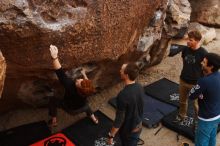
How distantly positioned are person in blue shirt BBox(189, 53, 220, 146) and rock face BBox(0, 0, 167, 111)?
144cm

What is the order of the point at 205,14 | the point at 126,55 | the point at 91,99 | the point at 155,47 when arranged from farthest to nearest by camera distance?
the point at 205,14 → the point at 155,47 → the point at 91,99 → the point at 126,55

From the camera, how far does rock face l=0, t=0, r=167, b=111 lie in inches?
158

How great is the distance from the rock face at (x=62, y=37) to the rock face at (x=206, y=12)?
4.06 m

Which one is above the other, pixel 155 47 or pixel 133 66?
pixel 133 66

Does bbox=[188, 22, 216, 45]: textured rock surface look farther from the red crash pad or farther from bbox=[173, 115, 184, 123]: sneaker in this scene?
the red crash pad

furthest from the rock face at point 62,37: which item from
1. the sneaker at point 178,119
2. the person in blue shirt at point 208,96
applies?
the person in blue shirt at point 208,96

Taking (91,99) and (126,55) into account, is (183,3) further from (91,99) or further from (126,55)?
(91,99)

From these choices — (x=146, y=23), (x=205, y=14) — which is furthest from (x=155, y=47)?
(x=205, y=14)

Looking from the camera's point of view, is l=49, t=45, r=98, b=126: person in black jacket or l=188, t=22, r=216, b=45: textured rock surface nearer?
l=49, t=45, r=98, b=126: person in black jacket

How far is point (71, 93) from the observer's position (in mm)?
4566

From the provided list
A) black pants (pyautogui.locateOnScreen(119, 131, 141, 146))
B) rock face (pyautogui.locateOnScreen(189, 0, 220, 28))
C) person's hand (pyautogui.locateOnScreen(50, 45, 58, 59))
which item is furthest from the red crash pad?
rock face (pyautogui.locateOnScreen(189, 0, 220, 28))

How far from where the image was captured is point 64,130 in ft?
17.2

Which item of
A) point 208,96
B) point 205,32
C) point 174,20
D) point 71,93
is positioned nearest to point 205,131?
point 208,96

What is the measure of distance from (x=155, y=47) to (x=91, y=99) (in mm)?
1638
